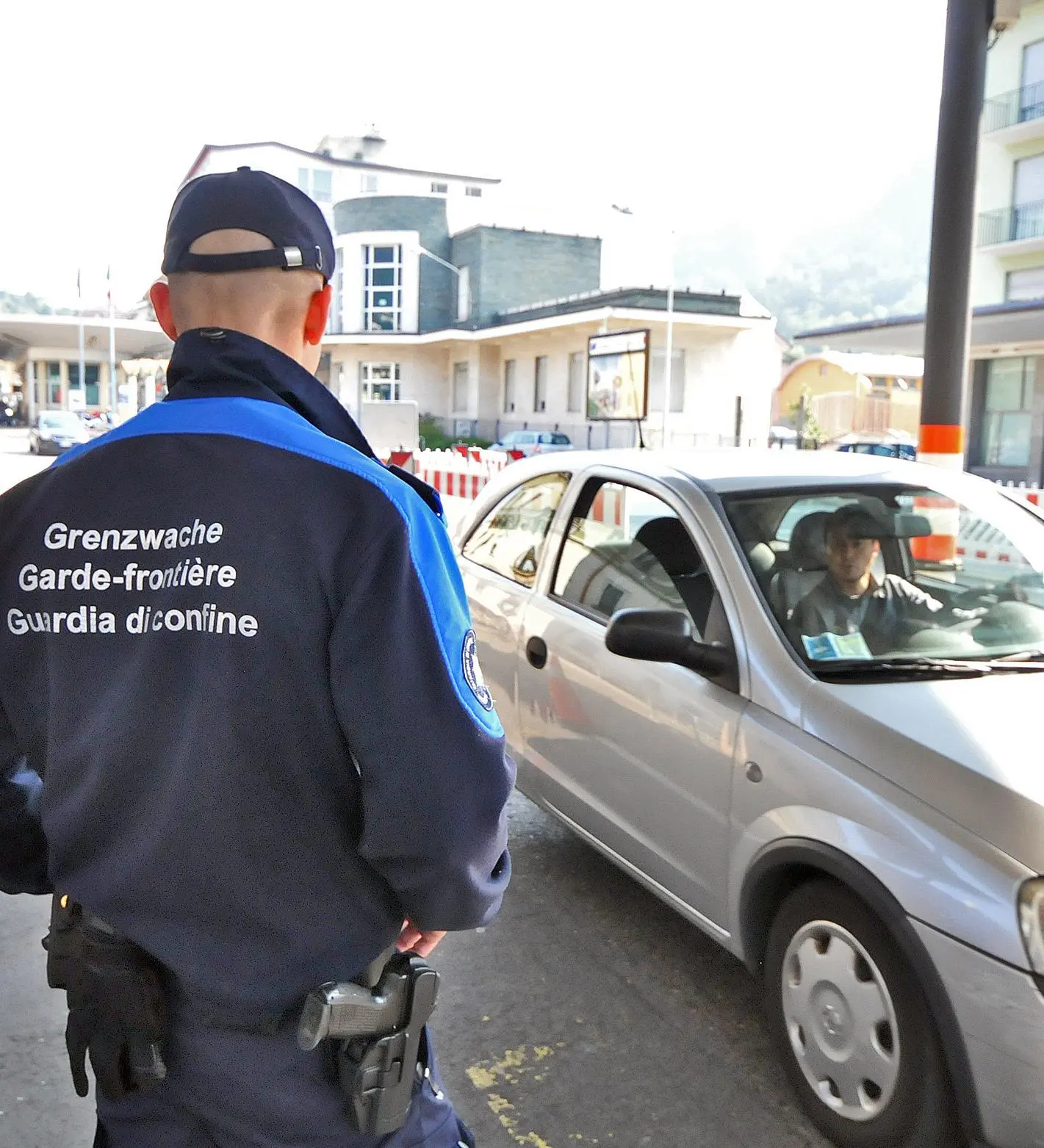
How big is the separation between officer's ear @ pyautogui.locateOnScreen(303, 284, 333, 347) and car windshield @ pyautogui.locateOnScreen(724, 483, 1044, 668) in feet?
6.65

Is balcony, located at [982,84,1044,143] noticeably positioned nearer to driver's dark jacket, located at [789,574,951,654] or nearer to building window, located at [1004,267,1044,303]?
building window, located at [1004,267,1044,303]

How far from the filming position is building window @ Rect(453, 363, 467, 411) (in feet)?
157

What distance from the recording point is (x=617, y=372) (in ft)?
75.9

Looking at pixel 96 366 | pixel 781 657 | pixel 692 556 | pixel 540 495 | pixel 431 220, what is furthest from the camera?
pixel 96 366

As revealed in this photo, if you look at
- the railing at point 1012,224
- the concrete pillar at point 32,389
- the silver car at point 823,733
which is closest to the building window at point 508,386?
the railing at point 1012,224

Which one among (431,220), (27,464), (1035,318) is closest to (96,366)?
(431,220)

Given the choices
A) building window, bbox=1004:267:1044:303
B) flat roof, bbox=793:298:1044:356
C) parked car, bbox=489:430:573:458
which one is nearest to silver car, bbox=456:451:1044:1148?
flat roof, bbox=793:298:1044:356

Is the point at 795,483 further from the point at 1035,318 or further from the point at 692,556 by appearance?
the point at 1035,318

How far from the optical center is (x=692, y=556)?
12.7ft

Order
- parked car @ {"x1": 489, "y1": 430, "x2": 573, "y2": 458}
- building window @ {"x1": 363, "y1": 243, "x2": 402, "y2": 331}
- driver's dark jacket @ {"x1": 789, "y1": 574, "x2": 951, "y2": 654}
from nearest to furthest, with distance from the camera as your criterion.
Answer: driver's dark jacket @ {"x1": 789, "y1": 574, "x2": 951, "y2": 654} → parked car @ {"x1": 489, "y1": 430, "x2": 573, "y2": 458} → building window @ {"x1": 363, "y1": 243, "x2": 402, "y2": 331}

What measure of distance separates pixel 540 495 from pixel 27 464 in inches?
1270

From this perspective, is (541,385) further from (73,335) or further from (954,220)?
(954,220)

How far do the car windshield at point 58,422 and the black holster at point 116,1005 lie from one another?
4118cm

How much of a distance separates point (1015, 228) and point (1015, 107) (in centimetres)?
327
